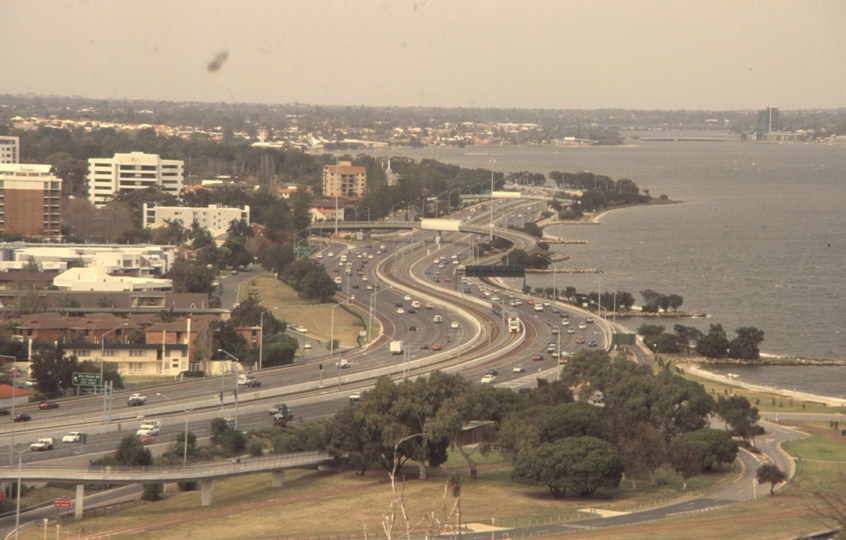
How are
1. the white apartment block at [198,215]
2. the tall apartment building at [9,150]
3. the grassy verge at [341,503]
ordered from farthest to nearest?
1. the tall apartment building at [9,150]
2. the white apartment block at [198,215]
3. the grassy verge at [341,503]

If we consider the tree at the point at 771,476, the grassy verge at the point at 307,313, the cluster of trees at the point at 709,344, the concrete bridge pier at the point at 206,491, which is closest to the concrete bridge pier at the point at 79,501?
the concrete bridge pier at the point at 206,491

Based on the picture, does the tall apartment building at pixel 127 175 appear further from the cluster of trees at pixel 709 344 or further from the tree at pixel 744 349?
the tree at pixel 744 349

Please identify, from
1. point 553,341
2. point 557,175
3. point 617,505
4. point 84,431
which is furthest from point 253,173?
point 617,505

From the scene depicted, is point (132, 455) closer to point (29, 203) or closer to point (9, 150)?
point (29, 203)

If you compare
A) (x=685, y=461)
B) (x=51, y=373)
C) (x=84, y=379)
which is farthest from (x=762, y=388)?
(x=51, y=373)

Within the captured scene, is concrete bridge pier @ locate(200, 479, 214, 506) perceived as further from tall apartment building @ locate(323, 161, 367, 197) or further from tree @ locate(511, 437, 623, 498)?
tall apartment building @ locate(323, 161, 367, 197)

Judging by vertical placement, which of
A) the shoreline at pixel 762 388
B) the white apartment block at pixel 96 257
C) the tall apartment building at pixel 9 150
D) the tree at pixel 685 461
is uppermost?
the tall apartment building at pixel 9 150

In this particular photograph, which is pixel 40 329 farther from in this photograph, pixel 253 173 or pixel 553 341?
pixel 253 173
